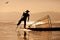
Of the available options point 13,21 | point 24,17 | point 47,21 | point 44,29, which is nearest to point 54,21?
point 13,21

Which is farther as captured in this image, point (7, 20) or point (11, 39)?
point (7, 20)

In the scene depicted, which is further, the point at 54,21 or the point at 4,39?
the point at 54,21

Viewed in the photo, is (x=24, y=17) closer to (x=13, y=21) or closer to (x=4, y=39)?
(x=4, y=39)

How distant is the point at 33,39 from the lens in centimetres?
479

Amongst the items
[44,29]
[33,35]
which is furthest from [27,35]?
[44,29]

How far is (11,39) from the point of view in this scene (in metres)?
4.76

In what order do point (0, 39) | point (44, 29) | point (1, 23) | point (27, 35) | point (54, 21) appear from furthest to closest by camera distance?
point (54, 21) < point (1, 23) < point (27, 35) < point (0, 39) < point (44, 29)

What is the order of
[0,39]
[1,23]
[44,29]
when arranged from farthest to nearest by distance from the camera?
[1,23] < [0,39] < [44,29]

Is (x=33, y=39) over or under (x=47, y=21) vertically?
under

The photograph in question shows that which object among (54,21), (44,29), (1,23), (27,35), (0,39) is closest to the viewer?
(44,29)

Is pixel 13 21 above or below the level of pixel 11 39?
above

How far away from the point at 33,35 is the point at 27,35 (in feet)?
0.78

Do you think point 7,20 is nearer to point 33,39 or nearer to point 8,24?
point 8,24

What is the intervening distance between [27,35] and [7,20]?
2.91 metres
